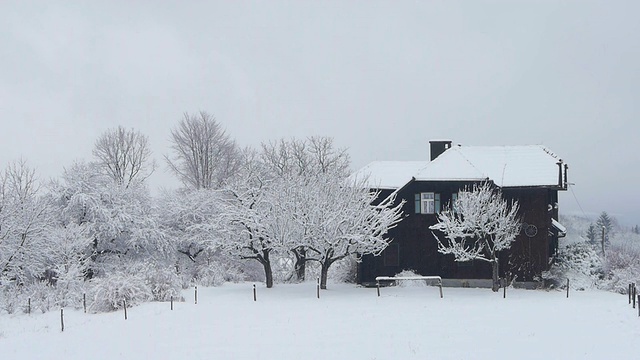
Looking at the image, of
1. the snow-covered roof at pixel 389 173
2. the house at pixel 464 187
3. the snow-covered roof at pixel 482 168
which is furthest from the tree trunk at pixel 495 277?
the snow-covered roof at pixel 389 173

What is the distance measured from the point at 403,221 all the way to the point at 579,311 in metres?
13.2

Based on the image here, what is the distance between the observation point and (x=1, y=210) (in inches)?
1192

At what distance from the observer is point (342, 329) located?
57.6 feet

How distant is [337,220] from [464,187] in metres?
8.93

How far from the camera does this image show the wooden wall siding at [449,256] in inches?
1218

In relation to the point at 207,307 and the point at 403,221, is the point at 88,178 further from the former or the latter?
the point at 403,221


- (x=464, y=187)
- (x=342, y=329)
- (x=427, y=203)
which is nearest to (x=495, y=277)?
(x=464, y=187)

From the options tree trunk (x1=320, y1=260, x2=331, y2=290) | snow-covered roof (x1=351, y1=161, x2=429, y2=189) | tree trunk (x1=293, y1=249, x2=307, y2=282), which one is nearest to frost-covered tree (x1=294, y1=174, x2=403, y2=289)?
tree trunk (x1=320, y1=260, x2=331, y2=290)

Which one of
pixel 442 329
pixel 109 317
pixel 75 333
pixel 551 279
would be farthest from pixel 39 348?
pixel 551 279

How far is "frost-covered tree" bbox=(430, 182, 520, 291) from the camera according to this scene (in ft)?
93.2

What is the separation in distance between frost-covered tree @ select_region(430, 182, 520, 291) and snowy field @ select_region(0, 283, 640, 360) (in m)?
3.69

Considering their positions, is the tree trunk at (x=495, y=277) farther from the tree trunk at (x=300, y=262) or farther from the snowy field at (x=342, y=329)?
the tree trunk at (x=300, y=262)

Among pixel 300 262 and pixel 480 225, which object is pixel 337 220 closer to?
pixel 300 262

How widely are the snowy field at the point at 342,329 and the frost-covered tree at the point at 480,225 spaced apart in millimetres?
3692
